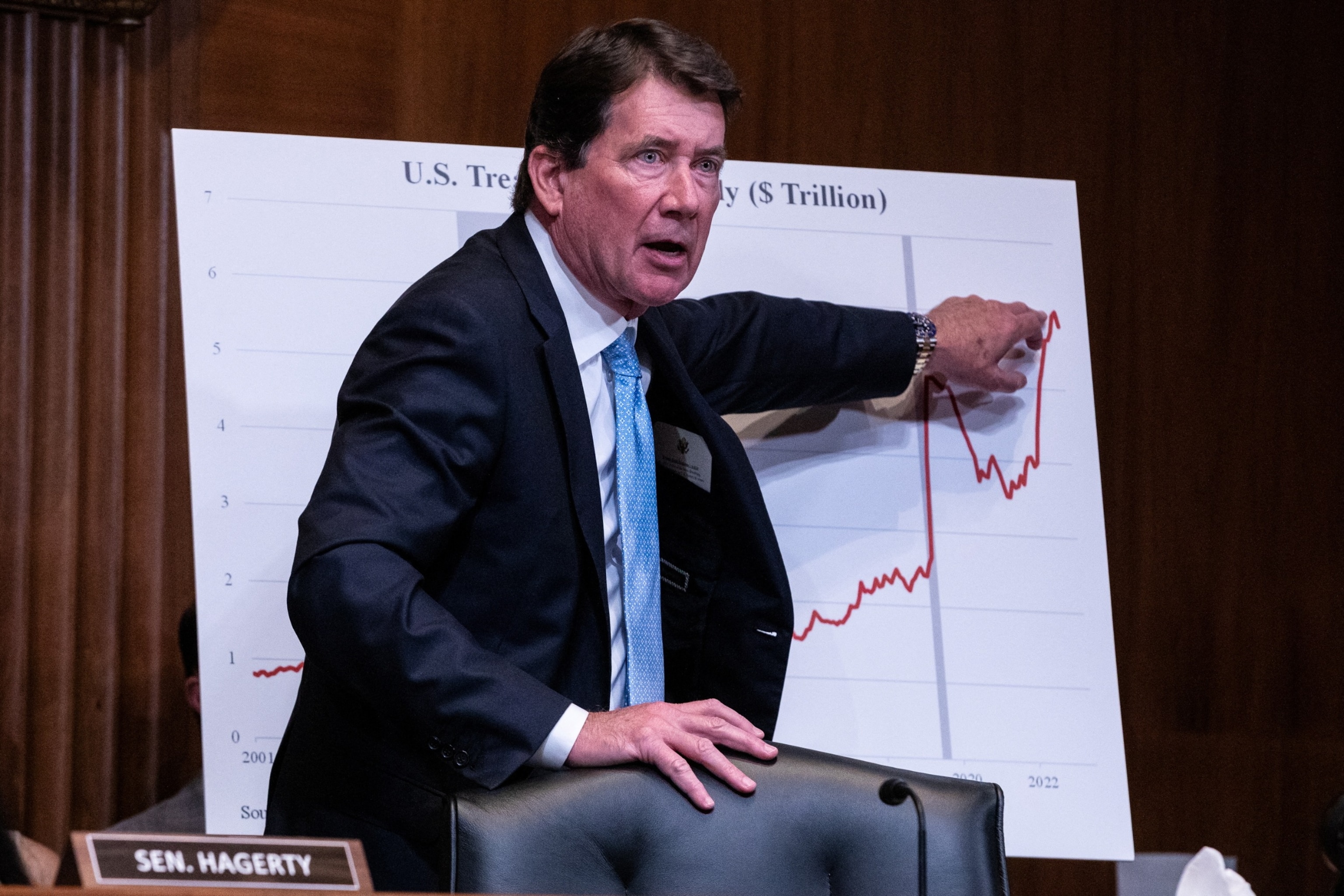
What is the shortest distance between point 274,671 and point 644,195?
34.1 inches

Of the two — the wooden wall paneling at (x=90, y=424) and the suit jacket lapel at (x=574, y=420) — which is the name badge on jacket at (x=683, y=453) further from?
the wooden wall paneling at (x=90, y=424)

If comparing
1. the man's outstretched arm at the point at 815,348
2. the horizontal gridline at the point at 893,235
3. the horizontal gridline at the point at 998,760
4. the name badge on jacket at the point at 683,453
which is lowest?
the horizontal gridline at the point at 998,760

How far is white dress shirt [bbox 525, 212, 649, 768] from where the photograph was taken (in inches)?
79.4

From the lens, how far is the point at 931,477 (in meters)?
2.42

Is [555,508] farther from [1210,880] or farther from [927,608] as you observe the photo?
[1210,880]

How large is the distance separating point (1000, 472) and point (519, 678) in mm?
1046

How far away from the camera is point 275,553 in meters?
2.20

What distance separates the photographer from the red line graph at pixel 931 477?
237cm

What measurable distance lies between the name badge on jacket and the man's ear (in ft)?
1.09

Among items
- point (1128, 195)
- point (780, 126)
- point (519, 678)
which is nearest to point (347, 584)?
point (519, 678)

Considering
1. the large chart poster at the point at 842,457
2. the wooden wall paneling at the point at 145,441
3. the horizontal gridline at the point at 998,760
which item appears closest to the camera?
the large chart poster at the point at 842,457

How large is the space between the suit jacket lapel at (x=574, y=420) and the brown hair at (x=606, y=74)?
23 cm

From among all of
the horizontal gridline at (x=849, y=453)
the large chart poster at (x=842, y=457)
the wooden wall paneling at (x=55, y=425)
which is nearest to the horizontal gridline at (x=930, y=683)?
the large chart poster at (x=842, y=457)

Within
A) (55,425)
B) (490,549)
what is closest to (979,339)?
(490,549)
